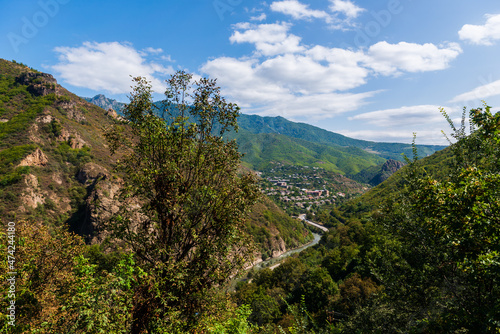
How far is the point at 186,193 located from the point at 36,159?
3457 inches

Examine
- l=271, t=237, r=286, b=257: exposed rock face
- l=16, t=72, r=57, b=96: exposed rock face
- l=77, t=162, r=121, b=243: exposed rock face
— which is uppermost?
l=16, t=72, r=57, b=96: exposed rock face

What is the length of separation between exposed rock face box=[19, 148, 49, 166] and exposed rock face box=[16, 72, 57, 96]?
180 ft

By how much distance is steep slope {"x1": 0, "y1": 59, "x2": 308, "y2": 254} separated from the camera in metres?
57.5

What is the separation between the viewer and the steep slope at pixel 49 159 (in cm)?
5748

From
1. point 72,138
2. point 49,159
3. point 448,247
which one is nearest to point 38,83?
point 72,138

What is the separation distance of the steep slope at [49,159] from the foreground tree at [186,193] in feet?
119

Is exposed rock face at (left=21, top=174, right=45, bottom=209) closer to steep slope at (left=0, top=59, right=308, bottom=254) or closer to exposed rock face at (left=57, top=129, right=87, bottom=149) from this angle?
steep slope at (left=0, top=59, right=308, bottom=254)

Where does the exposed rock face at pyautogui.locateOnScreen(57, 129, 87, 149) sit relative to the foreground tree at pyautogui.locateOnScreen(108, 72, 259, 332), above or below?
above

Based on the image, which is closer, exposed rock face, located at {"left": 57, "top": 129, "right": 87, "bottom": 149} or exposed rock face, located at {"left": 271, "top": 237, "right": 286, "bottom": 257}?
exposed rock face, located at {"left": 57, "top": 129, "right": 87, "bottom": 149}

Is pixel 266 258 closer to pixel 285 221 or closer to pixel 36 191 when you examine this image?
pixel 285 221

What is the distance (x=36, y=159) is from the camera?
6719 centimetres

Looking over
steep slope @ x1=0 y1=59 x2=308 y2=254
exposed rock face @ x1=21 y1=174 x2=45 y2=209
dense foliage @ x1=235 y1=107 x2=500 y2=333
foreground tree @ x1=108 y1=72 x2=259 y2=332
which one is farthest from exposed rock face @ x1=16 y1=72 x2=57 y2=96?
dense foliage @ x1=235 y1=107 x2=500 y2=333

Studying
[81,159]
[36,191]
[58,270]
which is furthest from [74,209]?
[58,270]

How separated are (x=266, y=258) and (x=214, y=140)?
106 m
